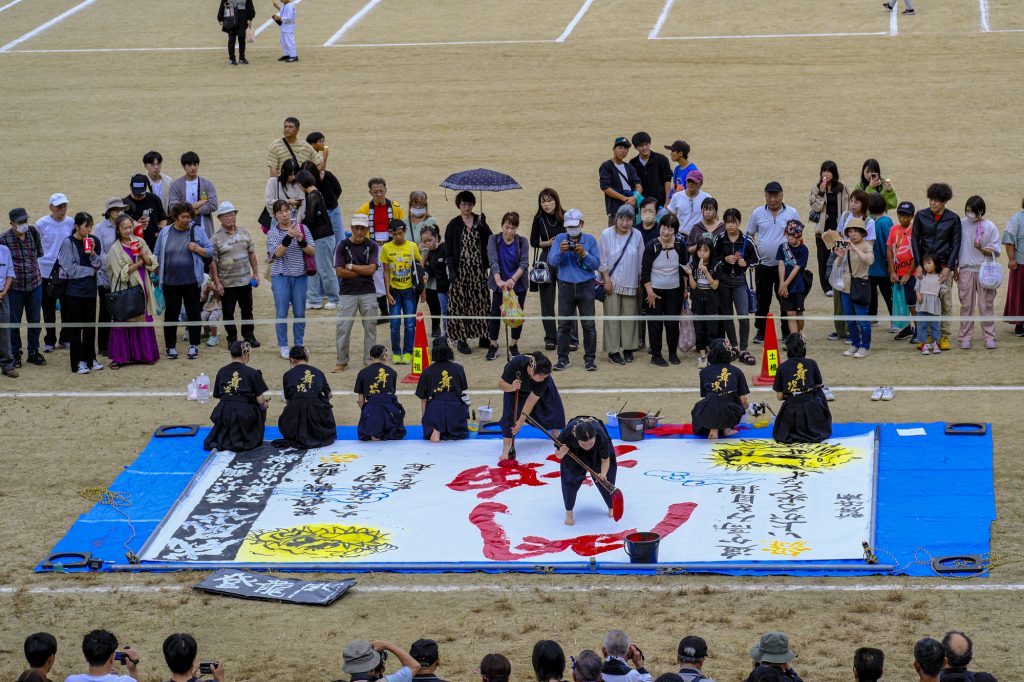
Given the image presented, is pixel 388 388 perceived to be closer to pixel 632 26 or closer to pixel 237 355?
pixel 237 355

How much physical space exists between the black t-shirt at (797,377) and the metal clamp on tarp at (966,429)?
1446 mm

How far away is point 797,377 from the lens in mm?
16141

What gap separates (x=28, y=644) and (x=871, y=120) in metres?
21.4

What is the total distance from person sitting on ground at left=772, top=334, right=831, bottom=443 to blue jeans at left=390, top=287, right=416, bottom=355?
4.99 metres

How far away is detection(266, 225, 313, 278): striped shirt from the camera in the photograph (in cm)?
1948

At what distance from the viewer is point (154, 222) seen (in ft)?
67.8

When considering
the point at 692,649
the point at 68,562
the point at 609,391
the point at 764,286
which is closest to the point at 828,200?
the point at 764,286

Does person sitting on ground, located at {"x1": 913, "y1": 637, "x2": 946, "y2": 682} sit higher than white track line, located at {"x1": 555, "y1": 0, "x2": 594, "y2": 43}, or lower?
lower

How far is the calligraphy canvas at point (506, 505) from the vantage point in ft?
46.8

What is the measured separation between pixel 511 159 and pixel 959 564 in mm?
15233

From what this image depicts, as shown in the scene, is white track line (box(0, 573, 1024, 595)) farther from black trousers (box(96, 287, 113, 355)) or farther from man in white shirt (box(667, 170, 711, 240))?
man in white shirt (box(667, 170, 711, 240))

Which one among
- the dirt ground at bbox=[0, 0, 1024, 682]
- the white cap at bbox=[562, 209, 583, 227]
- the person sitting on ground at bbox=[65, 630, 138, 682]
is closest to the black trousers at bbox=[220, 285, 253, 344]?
the dirt ground at bbox=[0, 0, 1024, 682]

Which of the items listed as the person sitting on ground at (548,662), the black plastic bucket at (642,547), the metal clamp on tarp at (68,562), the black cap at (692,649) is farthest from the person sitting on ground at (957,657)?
the metal clamp on tarp at (68,562)

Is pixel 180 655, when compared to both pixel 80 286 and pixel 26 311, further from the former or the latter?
pixel 26 311
